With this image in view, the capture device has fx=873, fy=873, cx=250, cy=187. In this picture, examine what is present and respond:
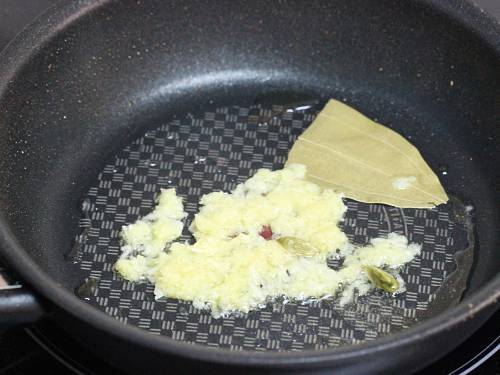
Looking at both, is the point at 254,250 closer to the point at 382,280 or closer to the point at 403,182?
the point at 382,280

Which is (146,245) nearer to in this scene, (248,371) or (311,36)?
(248,371)

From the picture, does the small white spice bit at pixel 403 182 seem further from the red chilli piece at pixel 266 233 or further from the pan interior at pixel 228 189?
the red chilli piece at pixel 266 233

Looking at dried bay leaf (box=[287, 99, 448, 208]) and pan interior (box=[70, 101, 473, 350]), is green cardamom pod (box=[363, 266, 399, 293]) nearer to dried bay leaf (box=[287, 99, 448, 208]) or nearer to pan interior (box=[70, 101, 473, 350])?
A: pan interior (box=[70, 101, 473, 350])

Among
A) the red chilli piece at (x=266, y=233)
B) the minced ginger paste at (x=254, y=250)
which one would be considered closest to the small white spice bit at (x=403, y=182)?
the minced ginger paste at (x=254, y=250)

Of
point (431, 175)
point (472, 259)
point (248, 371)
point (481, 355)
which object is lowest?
point (248, 371)

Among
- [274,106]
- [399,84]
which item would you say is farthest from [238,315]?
[399,84]

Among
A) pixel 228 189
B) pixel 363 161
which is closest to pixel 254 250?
pixel 228 189
